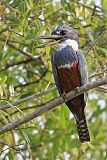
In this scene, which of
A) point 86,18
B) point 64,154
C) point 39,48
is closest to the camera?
point 39,48

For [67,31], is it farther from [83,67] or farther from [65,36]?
[83,67]

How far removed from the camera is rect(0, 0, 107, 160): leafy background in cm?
342

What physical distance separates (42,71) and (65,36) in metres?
0.79

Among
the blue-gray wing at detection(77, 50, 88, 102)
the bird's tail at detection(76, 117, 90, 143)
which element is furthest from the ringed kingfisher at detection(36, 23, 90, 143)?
the bird's tail at detection(76, 117, 90, 143)

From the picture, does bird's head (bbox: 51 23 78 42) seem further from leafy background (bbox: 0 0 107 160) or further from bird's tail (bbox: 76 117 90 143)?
bird's tail (bbox: 76 117 90 143)

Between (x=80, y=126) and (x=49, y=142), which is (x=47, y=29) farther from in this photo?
(x=49, y=142)

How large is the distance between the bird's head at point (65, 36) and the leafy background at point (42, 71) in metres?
0.06

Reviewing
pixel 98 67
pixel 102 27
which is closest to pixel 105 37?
pixel 102 27

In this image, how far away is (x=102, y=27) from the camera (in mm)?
3980

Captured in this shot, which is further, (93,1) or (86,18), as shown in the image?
(93,1)

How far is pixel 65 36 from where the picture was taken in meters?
3.65

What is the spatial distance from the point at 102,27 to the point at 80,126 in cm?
76

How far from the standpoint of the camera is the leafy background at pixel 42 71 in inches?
135

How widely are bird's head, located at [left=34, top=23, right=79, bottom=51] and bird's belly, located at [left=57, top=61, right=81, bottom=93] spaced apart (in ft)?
0.41
